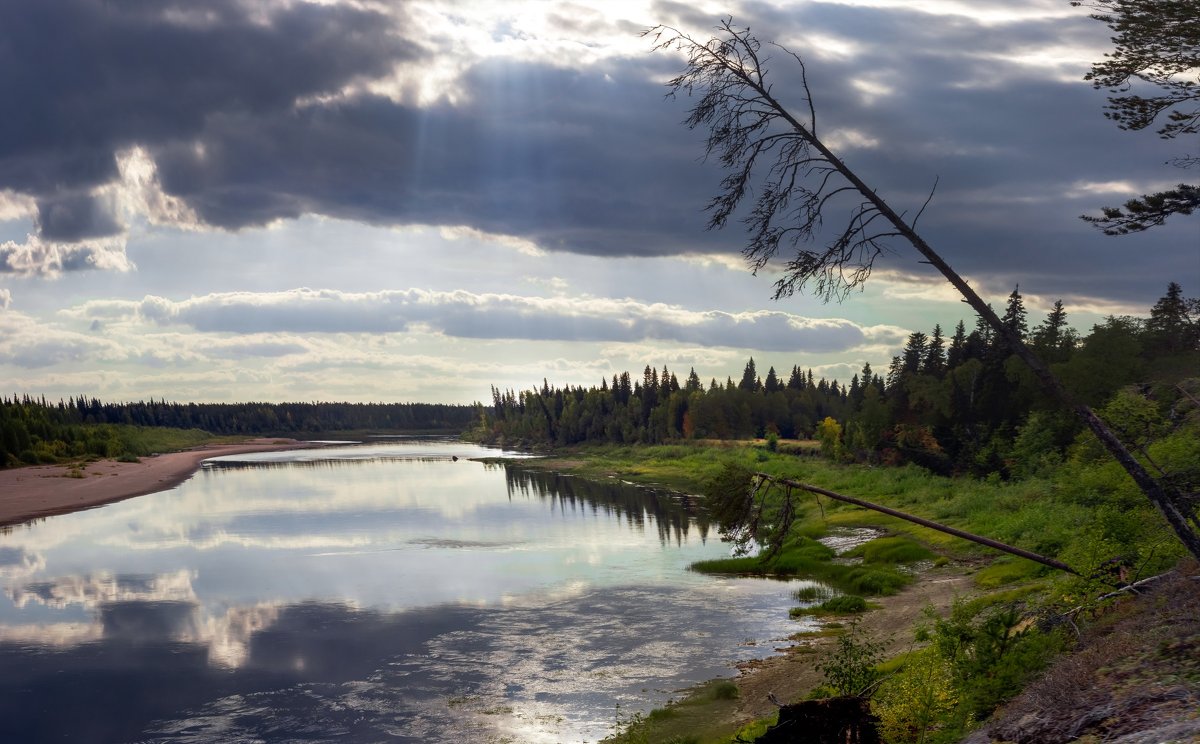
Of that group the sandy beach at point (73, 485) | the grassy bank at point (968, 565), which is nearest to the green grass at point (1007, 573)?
the grassy bank at point (968, 565)

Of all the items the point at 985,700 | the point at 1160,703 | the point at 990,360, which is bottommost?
the point at 985,700

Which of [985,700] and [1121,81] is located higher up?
[1121,81]

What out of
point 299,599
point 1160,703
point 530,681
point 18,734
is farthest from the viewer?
point 299,599

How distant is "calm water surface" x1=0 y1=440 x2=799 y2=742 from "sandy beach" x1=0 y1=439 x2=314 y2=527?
12.1 metres

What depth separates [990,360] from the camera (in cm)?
7588

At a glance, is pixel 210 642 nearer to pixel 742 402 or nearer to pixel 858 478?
pixel 858 478

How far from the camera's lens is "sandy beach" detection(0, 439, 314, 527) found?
80.3 m

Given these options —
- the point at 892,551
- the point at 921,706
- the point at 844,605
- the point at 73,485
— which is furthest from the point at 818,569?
the point at 73,485

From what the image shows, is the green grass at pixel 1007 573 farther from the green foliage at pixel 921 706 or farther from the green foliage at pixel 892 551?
the green foliage at pixel 921 706

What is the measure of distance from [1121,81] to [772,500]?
48030 millimetres

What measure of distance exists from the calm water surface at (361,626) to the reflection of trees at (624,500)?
3.56 feet

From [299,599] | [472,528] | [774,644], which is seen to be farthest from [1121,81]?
[472,528]

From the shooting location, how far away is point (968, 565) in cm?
4156

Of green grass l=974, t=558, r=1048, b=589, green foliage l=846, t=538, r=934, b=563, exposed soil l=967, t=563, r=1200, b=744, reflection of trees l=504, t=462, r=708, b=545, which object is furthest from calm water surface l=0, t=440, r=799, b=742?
exposed soil l=967, t=563, r=1200, b=744
